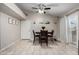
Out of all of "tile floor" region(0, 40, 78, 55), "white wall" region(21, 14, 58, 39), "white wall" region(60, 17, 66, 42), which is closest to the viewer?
"tile floor" region(0, 40, 78, 55)

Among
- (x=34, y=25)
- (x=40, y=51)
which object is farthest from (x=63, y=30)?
(x=40, y=51)

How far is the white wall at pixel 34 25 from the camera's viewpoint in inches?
263

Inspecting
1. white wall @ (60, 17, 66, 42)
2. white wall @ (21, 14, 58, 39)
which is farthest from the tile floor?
white wall @ (21, 14, 58, 39)

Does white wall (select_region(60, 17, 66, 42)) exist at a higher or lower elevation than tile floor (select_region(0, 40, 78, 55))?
higher

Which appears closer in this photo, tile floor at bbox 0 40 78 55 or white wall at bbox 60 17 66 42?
tile floor at bbox 0 40 78 55

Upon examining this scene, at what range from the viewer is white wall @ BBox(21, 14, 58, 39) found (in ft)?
21.9

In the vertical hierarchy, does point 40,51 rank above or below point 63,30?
below

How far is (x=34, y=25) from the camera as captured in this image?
6.90 metres

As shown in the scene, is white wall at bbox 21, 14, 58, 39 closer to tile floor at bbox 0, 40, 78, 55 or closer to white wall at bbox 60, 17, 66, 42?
white wall at bbox 60, 17, 66, 42

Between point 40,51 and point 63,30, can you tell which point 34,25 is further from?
point 40,51

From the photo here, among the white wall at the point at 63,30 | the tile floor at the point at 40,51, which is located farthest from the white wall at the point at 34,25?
the tile floor at the point at 40,51

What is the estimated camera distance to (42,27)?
21.8ft
